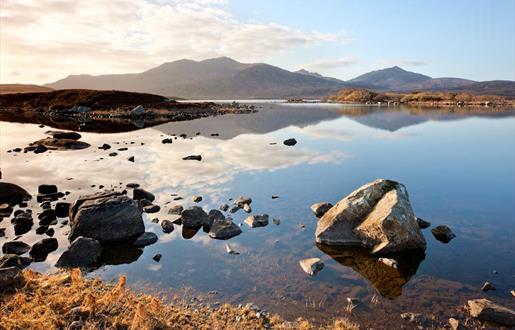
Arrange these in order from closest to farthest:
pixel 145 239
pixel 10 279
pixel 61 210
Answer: pixel 10 279 → pixel 145 239 → pixel 61 210

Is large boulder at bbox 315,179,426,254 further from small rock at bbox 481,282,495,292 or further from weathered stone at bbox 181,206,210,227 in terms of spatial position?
weathered stone at bbox 181,206,210,227

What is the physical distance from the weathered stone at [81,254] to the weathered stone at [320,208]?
1067cm

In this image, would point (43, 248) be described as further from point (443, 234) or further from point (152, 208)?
point (443, 234)

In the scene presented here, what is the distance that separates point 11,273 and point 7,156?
3091cm

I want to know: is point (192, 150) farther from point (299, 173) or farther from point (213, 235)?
point (213, 235)

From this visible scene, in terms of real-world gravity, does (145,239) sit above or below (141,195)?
below

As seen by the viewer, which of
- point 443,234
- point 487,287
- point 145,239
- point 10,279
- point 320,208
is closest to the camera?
point 10,279

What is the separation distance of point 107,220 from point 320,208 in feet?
34.7

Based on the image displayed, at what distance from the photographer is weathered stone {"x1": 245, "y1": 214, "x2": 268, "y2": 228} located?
1819 centimetres

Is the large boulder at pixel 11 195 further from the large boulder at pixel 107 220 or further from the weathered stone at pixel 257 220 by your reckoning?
the weathered stone at pixel 257 220

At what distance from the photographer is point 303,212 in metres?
20.2

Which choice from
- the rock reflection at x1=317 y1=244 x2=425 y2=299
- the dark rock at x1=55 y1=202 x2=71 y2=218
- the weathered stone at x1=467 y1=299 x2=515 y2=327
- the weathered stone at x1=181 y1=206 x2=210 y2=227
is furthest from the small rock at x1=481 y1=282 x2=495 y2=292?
the dark rock at x1=55 y1=202 x2=71 y2=218

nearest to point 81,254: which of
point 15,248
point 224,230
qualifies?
point 15,248

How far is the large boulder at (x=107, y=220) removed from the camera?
16156mm
